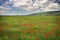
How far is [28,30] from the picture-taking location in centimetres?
202

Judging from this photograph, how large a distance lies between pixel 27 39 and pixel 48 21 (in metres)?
0.42

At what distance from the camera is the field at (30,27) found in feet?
6.51

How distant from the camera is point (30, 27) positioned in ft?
6.62

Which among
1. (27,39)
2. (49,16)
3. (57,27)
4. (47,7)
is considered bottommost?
(27,39)

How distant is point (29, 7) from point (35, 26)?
0.30m

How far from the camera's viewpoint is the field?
198 cm

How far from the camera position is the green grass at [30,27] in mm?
1983

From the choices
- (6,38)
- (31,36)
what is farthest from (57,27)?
(6,38)

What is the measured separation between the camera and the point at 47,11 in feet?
6.63

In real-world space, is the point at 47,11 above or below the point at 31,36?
above

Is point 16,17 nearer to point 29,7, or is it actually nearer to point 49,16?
point 29,7

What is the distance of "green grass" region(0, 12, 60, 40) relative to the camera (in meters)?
1.98

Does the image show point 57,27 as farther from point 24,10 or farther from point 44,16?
point 24,10

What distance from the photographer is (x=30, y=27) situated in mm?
2018
